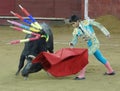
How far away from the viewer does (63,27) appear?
16.6m

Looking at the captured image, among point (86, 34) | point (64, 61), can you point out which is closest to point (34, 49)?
point (64, 61)

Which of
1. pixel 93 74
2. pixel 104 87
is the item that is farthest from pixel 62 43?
pixel 104 87

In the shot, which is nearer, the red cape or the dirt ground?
the dirt ground

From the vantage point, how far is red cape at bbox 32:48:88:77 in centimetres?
707

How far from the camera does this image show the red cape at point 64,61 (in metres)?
7.07

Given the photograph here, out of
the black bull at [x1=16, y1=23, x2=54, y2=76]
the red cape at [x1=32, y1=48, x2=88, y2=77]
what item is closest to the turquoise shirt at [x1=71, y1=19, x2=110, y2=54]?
the red cape at [x1=32, y1=48, x2=88, y2=77]

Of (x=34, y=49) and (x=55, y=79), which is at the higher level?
(x=34, y=49)

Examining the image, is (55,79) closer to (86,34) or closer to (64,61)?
(64,61)

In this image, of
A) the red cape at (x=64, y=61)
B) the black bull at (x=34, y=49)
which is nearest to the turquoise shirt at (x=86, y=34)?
the red cape at (x=64, y=61)

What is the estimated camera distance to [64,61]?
23.5 feet

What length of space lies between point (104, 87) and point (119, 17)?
35.0 ft

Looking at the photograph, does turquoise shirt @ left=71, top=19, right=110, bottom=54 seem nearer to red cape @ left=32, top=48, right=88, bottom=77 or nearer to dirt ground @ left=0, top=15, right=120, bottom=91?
red cape @ left=32, top=48, right=88, bottom=77

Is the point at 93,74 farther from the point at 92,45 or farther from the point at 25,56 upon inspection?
the point at 25,56

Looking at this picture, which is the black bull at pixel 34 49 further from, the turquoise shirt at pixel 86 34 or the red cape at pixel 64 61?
the turquoise shirt at pixel 86 34
